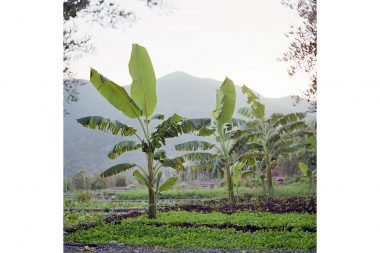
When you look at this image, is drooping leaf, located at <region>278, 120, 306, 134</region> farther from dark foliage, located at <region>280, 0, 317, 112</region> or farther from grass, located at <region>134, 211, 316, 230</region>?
grass, located at <region>134, 211, 316, 230</region>

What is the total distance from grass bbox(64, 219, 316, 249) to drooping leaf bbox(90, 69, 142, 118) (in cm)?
126

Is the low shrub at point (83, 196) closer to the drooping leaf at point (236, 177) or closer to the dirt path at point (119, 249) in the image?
the dirt path at point (119, 249)

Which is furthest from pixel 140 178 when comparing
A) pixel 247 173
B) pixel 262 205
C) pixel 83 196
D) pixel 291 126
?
pixel 291 126

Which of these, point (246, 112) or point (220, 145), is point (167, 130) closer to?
point (220, 145)

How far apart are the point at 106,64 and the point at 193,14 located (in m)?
1.13

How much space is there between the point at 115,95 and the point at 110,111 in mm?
219

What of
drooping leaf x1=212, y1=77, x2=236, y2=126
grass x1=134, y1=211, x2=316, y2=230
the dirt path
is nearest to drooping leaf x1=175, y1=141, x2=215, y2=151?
drooping leaf x1=212, y1=77, x2=236, y2=126

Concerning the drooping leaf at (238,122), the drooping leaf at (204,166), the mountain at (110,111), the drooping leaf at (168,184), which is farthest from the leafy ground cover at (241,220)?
the drooping leaf at (238,122)

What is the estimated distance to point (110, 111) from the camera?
6.30 m
